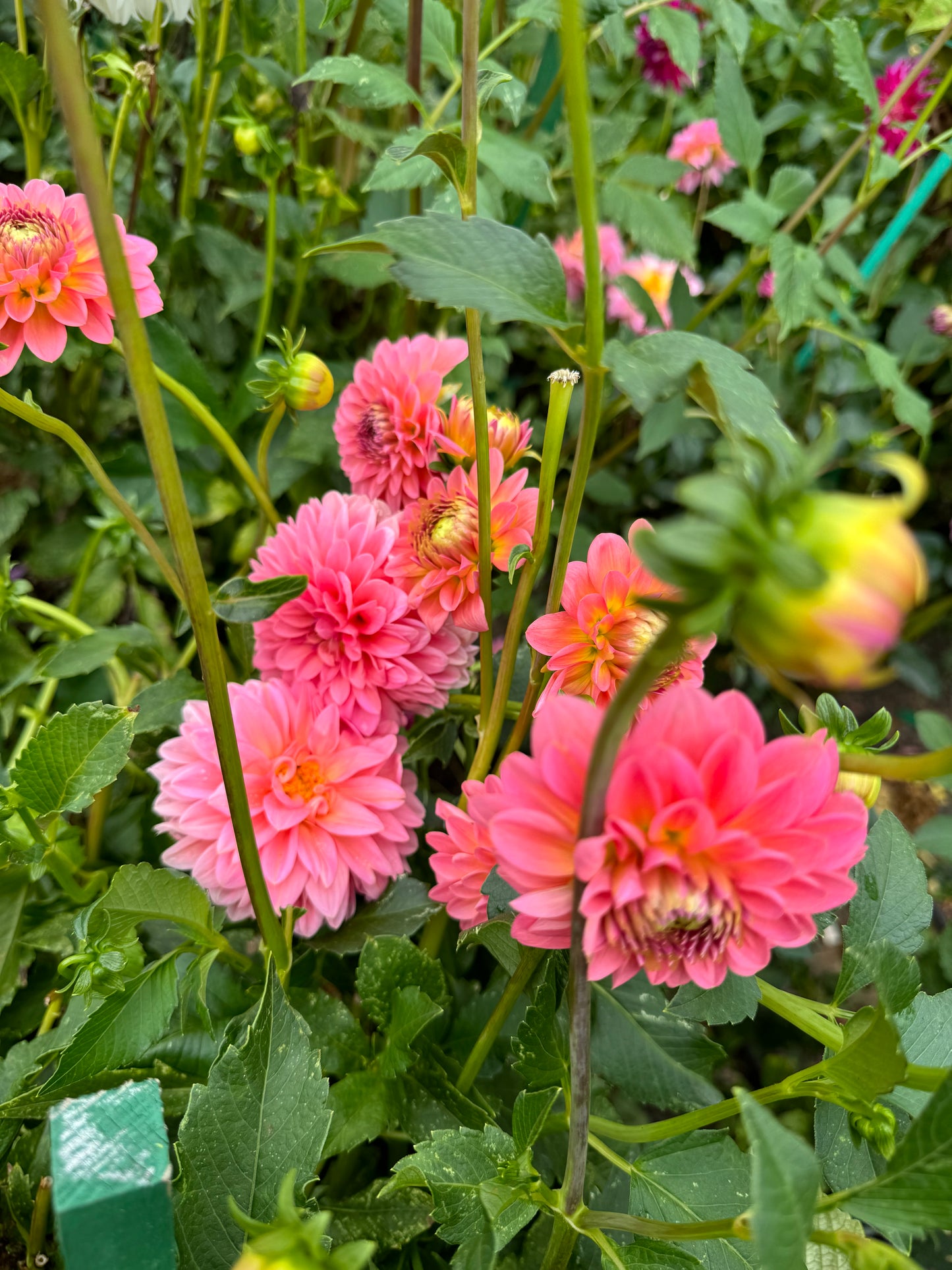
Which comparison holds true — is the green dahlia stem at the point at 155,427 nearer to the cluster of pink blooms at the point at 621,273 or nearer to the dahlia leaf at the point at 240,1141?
the dahlia leaf at the point at 240,1141

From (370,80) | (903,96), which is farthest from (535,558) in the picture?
(903,96)

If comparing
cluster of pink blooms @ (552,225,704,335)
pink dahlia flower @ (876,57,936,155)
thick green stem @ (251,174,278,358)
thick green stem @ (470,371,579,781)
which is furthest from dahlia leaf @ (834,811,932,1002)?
pink dahlia flower @ (876,57,936,155)

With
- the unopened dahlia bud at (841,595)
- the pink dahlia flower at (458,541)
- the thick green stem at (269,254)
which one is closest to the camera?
the unopened dahlia bud at (841,595)

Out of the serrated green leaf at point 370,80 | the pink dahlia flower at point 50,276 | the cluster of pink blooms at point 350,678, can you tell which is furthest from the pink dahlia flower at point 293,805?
the serrated green leaf at point 370,80

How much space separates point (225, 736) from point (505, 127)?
119cm

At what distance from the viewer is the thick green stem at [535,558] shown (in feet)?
1.31

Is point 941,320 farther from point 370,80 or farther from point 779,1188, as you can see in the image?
point 779,1188

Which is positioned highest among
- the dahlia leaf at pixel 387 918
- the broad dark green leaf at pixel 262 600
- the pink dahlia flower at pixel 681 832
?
the pink dahlia flower at pixel 681 832

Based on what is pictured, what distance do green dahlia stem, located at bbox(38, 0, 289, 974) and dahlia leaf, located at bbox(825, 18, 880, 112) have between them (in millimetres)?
819

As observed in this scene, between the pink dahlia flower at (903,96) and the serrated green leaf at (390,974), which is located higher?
the pink dahlia flower at (903,96)

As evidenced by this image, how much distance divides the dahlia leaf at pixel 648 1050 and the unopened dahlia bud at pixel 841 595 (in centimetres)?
36

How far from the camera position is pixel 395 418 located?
55 cm

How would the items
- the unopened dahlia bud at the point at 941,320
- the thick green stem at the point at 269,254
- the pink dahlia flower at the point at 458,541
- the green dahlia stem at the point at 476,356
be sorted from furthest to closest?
the unopened dahlia bud at the point at 941,320 → the thick green stem at the point at 269,254 → the pink dahlia flower at the point at 458,541 → the green dahlia stem at the point at 476,356

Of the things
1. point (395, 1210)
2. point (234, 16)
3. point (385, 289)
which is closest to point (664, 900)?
point (395, 1210)
